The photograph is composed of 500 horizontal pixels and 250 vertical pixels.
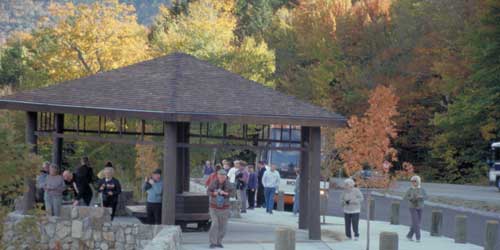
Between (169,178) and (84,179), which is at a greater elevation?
(169,178)

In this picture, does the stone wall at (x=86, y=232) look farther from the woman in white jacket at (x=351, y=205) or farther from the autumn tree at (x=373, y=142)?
the autumn tree at (x=373, y=142)

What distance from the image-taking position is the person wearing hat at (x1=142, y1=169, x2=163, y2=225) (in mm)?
23125

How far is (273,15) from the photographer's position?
258 ft

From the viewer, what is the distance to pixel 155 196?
75.9 ft

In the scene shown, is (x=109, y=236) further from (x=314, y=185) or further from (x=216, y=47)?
(x=216, y=47)

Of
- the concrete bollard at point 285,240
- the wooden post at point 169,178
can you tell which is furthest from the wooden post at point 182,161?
the concrete bollard at point 285,240

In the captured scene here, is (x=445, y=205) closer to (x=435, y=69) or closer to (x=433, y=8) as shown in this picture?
(x=435, y=69)

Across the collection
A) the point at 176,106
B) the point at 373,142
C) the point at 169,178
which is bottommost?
the point at 169,178

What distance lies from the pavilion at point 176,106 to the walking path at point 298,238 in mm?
719

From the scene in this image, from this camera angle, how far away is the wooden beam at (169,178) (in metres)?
22.5

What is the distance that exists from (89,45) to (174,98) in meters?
27.0

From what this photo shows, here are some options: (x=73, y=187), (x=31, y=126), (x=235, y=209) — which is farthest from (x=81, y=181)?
(x=235, y=209)

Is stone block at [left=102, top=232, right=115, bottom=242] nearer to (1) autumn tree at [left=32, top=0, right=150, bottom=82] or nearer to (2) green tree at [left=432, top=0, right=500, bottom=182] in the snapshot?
(2) green tree at [left=432, top=0, right=500, bottom=182]

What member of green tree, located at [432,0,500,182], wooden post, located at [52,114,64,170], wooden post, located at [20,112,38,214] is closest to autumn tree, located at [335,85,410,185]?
wooden post, located at [52,114,64,170]
